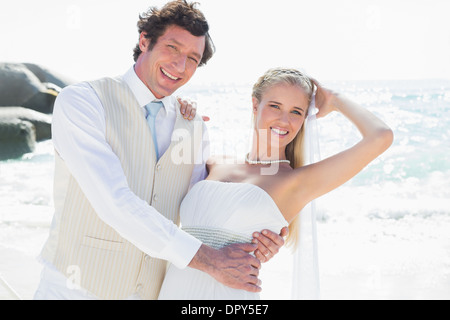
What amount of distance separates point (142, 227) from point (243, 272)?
508 millimetres

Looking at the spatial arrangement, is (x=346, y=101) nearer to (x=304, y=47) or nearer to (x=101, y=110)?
(x=101, y=110)

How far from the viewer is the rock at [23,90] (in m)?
17.7

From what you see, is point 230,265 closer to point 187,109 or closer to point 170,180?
point 170,180

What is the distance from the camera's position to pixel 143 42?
2.65 metres

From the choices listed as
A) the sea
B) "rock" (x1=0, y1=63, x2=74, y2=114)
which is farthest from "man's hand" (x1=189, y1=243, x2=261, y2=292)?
"rock" (x1=0, y1=63, x2=74, y2=114)

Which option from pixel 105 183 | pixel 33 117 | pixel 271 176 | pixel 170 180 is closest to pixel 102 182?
pixel 105 183

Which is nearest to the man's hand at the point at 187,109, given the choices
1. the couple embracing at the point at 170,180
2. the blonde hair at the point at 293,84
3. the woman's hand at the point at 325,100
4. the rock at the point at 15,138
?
the couple embracing at the point at 170,180

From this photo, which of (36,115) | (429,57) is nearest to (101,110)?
(36,115)

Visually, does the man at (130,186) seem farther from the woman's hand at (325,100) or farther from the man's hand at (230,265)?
the woman's hand at (325,100)

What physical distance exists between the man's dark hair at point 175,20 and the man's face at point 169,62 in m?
0.03

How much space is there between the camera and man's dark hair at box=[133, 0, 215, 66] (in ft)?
8.27

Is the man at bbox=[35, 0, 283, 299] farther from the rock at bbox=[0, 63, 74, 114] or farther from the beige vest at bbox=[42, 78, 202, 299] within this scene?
the rock at bbox=[0, 63, 74, 114]

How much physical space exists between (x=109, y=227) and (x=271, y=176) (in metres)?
0.99

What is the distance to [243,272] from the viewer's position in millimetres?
2197
